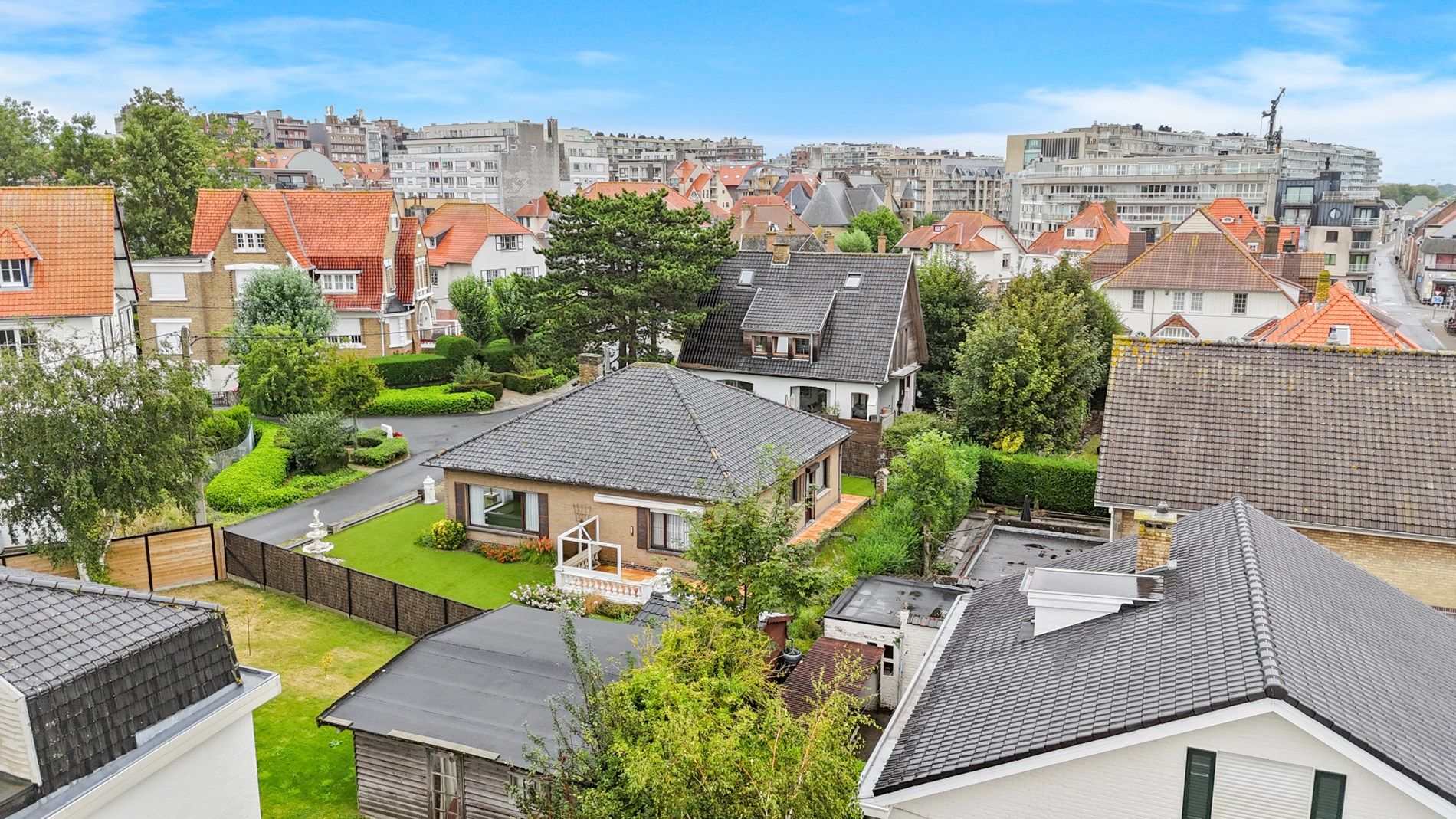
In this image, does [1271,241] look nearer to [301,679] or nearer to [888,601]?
[888,601]

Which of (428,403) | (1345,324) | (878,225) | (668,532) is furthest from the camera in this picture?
(878,225)

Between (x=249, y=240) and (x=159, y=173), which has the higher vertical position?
(x=159, y=173)

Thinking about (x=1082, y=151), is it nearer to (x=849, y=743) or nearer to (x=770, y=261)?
(x=770, y=261)

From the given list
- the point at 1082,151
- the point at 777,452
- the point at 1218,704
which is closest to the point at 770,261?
the point at 777,452

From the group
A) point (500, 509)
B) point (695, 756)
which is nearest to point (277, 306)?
point (500, 509)

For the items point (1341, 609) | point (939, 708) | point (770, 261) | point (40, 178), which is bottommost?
point (939, 708)

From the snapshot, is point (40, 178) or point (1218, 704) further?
point (40, 178)

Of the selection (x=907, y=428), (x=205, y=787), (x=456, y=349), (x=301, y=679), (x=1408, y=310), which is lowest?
(x=301, y=679)

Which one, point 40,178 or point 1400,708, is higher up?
point 40,178
